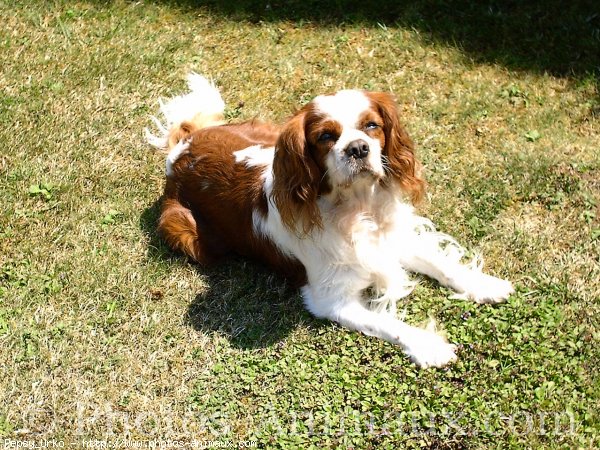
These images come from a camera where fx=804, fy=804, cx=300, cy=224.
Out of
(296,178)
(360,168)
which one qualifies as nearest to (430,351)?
(360,168)

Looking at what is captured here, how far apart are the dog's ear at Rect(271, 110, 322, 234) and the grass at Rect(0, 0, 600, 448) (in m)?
0.72

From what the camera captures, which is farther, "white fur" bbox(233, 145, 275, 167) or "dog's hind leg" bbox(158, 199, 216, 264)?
"dog's hind leg" bbox(158, 199, 216, 264)

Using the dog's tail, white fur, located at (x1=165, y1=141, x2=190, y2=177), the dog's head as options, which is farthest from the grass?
the dog's head

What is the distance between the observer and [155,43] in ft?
23.4

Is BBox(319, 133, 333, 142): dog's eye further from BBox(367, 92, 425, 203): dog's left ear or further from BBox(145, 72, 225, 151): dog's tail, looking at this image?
BBox(145, 72, 225, 151): dog's tail

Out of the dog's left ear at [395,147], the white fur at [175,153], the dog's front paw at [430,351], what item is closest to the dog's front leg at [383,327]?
the dog's front paw at [430,351]

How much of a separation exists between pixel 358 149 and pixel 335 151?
13 cm

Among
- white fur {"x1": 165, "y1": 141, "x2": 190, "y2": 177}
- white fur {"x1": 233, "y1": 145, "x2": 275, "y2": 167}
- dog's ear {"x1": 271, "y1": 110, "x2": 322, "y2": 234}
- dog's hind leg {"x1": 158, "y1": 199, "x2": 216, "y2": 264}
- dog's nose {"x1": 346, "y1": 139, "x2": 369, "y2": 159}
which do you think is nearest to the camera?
dog's nose {"x1": 346, "y1": 139, "x2": 369, "y2": 159}

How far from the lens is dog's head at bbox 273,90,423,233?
4.20 meters

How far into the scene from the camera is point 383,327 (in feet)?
14.9

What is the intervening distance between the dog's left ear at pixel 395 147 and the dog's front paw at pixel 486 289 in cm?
68

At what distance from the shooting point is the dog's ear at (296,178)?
4.25m

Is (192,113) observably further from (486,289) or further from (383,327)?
(486,289)

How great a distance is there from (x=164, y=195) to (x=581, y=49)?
3.58m
